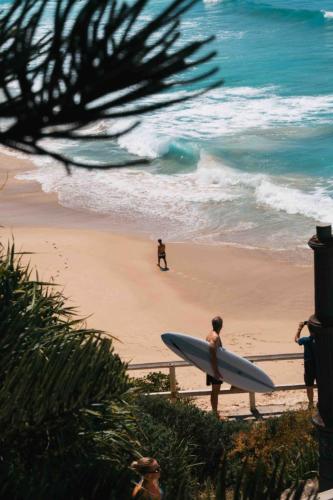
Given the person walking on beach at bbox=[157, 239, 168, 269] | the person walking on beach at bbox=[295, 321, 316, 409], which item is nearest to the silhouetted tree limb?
the person walking on beach at bbox=[295, 321, 316, 409]

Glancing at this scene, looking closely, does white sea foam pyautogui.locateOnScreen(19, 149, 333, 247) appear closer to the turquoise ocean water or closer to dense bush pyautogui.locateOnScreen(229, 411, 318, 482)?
the turquoise ocean water

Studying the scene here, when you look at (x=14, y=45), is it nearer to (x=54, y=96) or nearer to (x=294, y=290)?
(x=54, y=96)

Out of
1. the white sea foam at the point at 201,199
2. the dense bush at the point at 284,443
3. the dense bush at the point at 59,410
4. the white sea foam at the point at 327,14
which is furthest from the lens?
the white sea foam at the point at 327,14

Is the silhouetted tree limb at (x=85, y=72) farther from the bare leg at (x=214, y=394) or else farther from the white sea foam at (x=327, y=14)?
the white sea foam at (x=327, y=14)

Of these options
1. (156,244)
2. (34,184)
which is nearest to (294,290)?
(156,244)

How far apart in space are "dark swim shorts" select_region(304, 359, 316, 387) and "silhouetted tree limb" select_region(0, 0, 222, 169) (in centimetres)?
641

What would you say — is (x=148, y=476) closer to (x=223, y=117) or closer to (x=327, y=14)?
(x=223, y=117)

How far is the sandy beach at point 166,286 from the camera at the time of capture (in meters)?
17.3

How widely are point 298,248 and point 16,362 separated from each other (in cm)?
1675

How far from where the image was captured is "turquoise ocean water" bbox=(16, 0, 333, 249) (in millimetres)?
25203

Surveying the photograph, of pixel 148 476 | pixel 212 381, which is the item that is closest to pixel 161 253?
pixel 212 381

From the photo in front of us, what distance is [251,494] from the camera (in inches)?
171

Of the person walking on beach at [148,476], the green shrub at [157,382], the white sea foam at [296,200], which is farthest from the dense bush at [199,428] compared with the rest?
the white sea foam at [296,200]

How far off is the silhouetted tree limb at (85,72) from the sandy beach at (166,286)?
10.8 meters
